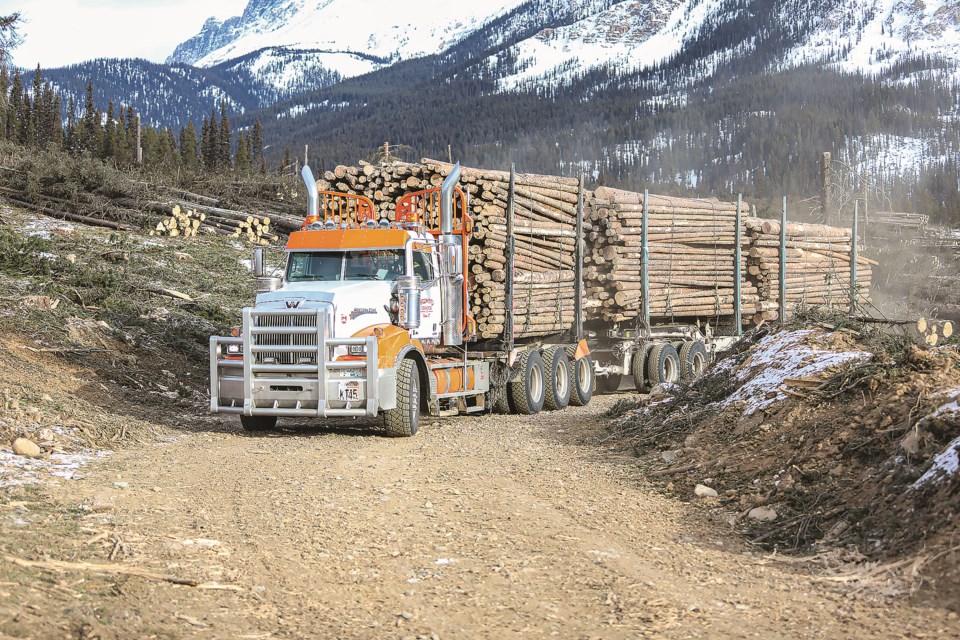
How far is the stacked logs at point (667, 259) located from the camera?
17.2 m

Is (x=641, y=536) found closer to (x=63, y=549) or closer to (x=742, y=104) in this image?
(x=63, y=549)

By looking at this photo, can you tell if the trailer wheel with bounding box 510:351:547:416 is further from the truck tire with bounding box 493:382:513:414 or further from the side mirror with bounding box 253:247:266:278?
the side mirror with bounding box 253:247:266:278

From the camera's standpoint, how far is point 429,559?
21.2 ft

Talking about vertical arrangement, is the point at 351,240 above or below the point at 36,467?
above

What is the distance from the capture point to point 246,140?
291ft

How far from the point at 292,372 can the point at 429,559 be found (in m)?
5.46

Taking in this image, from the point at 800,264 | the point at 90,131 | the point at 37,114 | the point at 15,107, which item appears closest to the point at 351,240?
the point at 800,264

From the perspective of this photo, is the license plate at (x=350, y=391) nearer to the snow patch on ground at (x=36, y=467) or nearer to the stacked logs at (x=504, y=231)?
the snow patch on ground at (x=36, y=467)

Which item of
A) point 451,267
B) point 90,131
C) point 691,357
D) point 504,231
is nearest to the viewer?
point 451,267

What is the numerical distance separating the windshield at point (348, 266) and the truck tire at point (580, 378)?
4706 mm

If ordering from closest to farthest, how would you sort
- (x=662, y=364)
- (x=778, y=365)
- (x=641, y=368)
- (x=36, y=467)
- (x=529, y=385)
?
(x=36, y=467) < (x=778, y=365) < (x=529, y=385) < (x=641, y=368) < (x=662, y=364)

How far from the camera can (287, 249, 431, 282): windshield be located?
12.5m

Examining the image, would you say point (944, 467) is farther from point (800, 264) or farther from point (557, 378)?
point (800, 264)

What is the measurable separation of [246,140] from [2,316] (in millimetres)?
76569
